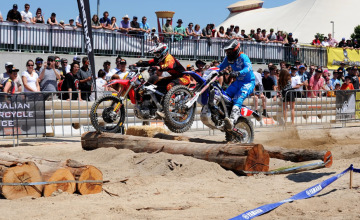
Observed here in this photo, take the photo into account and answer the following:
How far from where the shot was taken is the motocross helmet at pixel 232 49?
10461 millimetres

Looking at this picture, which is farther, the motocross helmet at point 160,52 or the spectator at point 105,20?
the spectator at point 105,20

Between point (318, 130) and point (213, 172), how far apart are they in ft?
27.9

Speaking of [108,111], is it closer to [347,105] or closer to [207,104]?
[207,104]

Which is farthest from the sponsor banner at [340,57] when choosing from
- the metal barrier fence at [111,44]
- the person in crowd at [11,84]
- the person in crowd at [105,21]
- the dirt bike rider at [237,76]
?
the person in crowd at [11,84]

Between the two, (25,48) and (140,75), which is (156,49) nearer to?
(140,75)

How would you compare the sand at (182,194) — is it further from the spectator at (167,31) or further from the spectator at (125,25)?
the spectator at (167,31)

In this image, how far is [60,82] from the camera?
47.8 feet

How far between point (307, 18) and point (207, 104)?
77.2 meters

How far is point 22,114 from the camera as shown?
1196 cm

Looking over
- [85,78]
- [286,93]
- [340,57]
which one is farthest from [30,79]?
[340,57]

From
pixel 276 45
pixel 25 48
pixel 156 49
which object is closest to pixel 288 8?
pixel 276 45

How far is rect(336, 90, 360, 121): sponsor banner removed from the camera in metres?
17.0

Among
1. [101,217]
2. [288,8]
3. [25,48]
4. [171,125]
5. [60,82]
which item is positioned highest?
[288,8]

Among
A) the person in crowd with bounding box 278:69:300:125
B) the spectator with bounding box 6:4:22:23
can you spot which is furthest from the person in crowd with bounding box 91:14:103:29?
the person in crowd with bounding box 278:69:300:125
